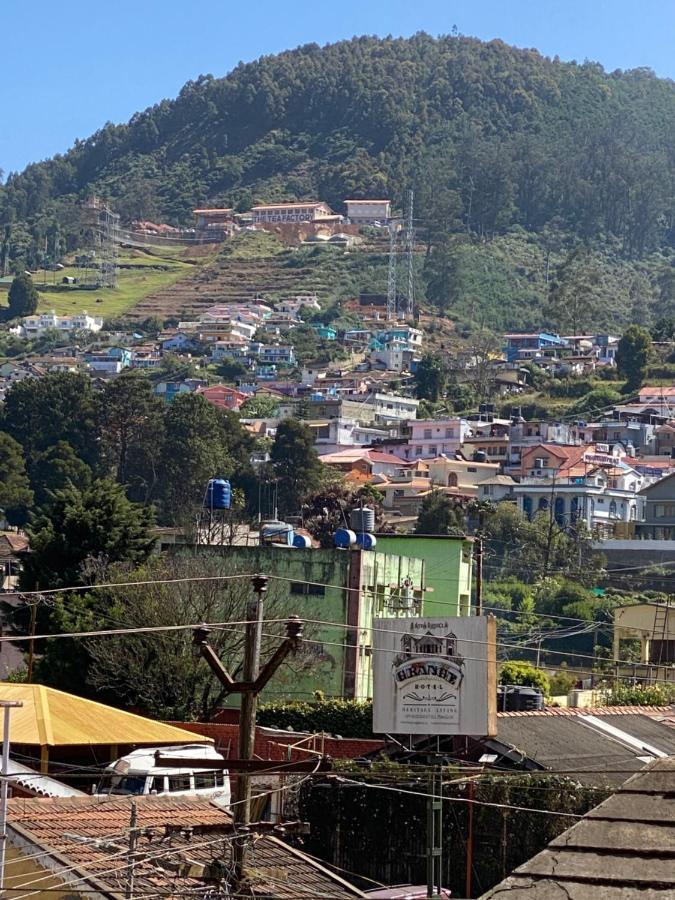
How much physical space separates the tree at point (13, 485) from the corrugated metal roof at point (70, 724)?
78.3m

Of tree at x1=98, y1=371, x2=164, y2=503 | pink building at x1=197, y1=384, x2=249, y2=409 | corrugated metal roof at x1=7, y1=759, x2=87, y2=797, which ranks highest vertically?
pink building at x1=197, y1=384, x2=249, y2=409

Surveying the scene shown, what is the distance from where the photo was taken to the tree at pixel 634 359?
476 ft

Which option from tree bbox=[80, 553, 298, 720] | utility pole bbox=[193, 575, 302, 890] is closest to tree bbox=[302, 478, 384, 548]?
tree bbox=[80, 553, 298, 720]

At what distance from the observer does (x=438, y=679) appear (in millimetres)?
26000

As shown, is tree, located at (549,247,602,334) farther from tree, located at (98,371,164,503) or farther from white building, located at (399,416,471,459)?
tree, located at (98,371,164,503)

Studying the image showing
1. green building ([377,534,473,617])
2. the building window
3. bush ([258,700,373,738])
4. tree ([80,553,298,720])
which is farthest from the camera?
green building ([377,534,473,617])

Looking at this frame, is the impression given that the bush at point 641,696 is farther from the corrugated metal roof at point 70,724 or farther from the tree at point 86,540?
the corrugated metal roof at point 70,724

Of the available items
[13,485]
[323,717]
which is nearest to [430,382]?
[13,485]

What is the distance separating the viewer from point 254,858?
17109mm

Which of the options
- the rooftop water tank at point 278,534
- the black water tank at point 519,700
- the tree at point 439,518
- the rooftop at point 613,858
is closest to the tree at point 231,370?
the tree at point 439,518

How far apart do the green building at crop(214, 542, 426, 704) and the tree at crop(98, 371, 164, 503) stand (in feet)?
216

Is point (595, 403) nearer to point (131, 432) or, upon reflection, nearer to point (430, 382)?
point (430, 382)

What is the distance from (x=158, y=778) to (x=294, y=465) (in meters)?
86.8

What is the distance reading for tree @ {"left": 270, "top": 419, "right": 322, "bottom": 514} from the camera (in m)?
106
